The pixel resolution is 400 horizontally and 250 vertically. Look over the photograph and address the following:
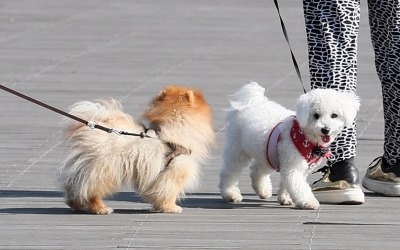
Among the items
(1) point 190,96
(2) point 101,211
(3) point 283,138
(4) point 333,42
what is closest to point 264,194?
(3) point 283,138

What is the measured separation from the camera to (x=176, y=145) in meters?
7.11

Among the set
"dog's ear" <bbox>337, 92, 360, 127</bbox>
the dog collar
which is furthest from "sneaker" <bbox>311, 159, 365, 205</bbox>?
"dog's ear" <bbox>337, 92, 360, 127</bbox>

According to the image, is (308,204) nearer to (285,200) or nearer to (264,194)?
(285,200)

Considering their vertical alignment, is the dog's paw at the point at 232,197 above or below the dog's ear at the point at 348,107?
below

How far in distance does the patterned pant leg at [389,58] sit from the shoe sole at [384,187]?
0.16 m

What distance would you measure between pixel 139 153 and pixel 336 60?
1423mm

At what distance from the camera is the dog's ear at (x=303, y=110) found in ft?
23.1

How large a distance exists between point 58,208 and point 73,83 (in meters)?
5.21

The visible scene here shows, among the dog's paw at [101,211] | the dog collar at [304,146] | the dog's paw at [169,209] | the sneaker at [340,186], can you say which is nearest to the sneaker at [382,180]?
the sneaker at [340,186]

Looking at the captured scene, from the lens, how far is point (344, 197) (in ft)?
24.6

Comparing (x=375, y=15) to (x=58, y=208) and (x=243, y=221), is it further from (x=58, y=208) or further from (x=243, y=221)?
(x=58, y=208)

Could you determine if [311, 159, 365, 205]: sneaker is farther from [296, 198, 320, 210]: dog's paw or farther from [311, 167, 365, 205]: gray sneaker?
[296, 198, 320, 210]: dog's paw

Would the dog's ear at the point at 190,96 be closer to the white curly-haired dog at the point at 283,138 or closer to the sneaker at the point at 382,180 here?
the white curly-haired dog at the point at 283,138

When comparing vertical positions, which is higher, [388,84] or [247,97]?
[247,97]
